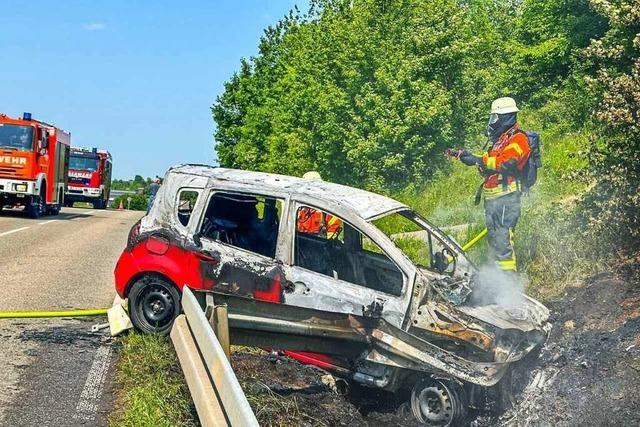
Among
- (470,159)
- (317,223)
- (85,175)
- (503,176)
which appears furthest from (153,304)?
(85,175)

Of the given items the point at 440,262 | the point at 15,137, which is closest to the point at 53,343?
the point at 440,262

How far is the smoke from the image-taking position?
6.98m

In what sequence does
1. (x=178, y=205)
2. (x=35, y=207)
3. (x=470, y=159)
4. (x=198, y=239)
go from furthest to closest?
(x=35, y=207) < (x=470, y=159) < (x=178, y=205) < (x=198, y=239)

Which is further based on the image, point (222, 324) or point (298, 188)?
point (298, 188)

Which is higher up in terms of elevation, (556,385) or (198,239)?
(198,239)

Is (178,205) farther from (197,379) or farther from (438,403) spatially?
(197,379)

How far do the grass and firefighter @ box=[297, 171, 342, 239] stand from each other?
170 centimetres

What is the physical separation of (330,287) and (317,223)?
1.09 metres

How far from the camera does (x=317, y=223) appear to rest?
24.6 feet

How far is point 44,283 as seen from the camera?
10.7 meters

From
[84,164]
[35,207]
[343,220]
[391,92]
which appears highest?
[391,92]

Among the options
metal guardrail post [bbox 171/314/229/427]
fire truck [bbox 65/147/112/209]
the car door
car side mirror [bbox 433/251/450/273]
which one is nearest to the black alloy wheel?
the car door

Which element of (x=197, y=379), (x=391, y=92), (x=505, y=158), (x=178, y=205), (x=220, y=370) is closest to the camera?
(x=220, y=370)

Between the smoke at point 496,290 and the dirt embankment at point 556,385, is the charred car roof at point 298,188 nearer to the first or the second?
the smoke at point 496,290
